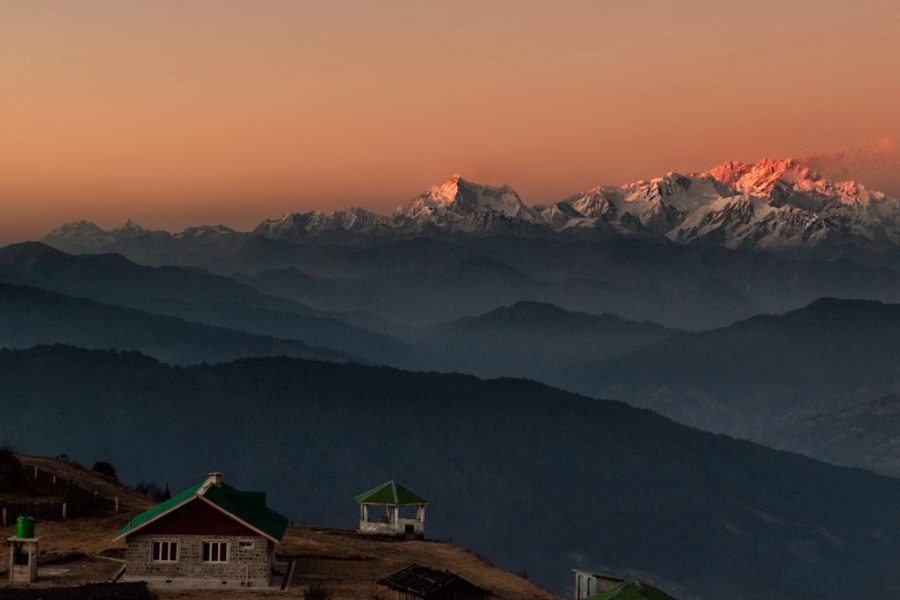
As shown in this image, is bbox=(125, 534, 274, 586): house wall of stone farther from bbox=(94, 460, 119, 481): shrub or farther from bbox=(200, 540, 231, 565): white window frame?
bbox=(94, 460, 119, 481): shrub

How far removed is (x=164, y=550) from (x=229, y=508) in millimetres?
4075

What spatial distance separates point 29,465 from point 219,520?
138 feet

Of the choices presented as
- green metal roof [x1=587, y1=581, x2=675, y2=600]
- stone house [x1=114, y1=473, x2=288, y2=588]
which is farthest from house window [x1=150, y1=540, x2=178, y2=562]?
green metal roof [x1=587, y1=581, x2=675, y2=600]

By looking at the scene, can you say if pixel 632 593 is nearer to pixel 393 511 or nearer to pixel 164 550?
pixel 164 550

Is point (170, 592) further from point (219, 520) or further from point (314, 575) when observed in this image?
point (314, 575)

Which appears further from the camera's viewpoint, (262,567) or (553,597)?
(553,597)

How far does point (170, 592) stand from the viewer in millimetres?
80812

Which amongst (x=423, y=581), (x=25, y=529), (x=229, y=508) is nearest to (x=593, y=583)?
(x=423, y=581)

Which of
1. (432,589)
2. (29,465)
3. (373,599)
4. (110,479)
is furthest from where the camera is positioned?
(110,479)

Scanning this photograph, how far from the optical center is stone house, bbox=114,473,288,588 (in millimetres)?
82688

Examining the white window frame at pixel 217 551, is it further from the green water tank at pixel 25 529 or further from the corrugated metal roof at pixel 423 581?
the green water tank at pixel 25 529

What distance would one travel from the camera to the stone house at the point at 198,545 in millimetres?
82688

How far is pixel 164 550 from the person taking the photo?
83.2 m

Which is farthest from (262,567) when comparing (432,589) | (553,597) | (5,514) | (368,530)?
(368,530)
